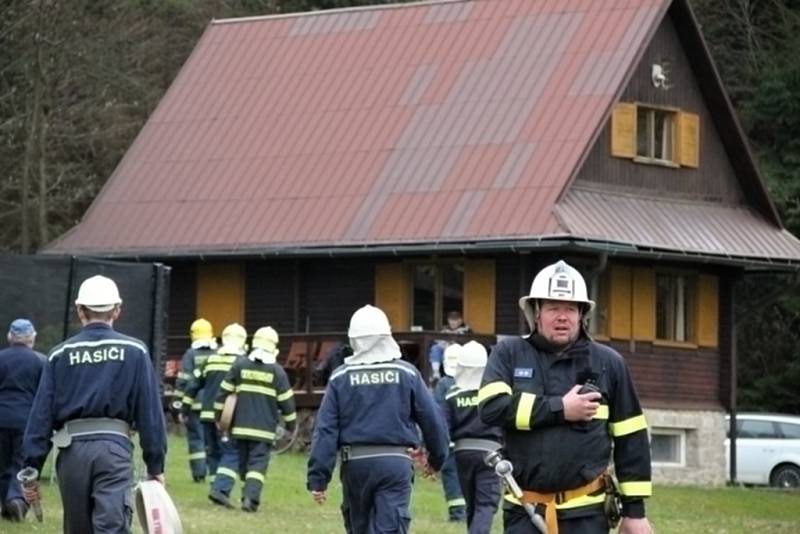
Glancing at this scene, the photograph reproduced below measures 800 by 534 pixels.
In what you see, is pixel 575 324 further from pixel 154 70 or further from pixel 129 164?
pixel 154 70

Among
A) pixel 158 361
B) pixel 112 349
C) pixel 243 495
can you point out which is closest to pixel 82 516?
pixel 112 349

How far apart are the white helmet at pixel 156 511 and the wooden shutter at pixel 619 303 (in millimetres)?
26041

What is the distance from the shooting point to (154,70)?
1981 inches

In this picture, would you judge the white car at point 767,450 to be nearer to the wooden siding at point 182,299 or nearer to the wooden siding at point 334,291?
the wooden siding at point 334,291

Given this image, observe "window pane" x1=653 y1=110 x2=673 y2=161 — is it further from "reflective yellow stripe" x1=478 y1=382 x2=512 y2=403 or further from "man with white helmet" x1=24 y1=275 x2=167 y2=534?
"reflective yellow stripe" x1=478 y1=382 x2=512 y2=403

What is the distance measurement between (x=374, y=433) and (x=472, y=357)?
559 centimetres

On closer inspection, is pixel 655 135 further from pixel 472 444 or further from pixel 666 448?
pixel 472 444

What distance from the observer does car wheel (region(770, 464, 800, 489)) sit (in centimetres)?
4444

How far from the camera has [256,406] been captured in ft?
80.7

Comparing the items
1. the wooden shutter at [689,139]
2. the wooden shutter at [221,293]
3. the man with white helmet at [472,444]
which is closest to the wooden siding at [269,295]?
the wooden shutter at [221,293]

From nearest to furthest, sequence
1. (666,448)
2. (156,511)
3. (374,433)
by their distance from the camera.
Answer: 1. (156,511)
2. (374,433)
3. (666,448)

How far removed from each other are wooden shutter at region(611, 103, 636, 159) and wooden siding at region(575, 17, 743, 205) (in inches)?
4.0

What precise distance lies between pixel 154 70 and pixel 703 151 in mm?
13688

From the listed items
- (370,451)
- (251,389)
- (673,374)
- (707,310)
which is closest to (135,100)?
(707,310)
